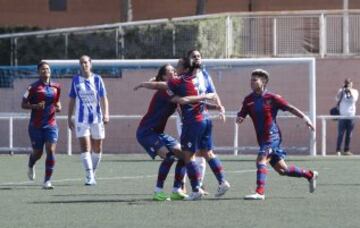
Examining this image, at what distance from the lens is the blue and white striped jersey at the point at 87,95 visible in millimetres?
18625

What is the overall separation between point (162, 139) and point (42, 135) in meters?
3.22

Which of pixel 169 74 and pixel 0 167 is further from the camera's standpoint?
pixel 0 167

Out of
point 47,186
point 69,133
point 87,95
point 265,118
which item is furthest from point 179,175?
point 69,133

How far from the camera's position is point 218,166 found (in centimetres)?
1596

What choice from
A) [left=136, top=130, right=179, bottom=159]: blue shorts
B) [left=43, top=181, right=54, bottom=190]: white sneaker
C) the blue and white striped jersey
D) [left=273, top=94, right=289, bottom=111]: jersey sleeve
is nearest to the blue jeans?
the blue and white striped jersey

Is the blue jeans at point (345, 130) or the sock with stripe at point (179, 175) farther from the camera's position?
the blue jeans at point (345, 130)

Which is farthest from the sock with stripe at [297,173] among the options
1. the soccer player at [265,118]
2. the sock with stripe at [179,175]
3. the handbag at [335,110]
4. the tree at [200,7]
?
the tree at [200,7]

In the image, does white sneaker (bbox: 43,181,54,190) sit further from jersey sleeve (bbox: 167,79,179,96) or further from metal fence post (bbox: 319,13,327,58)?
metal fence post (bbox: 319,13,327,58)

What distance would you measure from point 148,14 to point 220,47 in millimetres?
9114

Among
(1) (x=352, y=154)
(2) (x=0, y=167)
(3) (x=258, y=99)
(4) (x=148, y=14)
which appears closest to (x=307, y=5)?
(4) (x=148, y=14)

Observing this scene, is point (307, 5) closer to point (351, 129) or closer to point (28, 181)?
point (351, 129)

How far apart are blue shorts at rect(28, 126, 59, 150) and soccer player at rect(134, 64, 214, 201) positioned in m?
2.78

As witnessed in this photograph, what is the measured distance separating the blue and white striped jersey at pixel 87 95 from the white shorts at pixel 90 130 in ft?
0.22

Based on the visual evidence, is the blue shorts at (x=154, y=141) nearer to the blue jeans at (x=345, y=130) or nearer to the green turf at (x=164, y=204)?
the green turf at (x=164, y=204)
